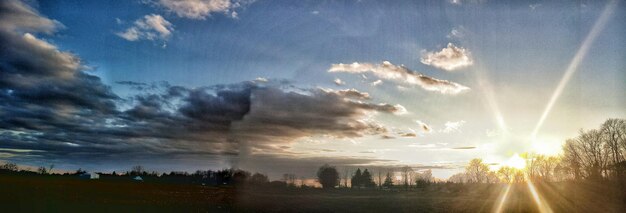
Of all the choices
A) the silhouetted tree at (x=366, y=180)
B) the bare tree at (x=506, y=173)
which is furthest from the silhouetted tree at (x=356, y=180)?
the bare tree at (x=506, y=173)

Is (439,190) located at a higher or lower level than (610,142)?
lower

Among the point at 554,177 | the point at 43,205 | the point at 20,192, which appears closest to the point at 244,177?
the point at 20,192

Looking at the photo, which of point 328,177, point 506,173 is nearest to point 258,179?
point 328,177

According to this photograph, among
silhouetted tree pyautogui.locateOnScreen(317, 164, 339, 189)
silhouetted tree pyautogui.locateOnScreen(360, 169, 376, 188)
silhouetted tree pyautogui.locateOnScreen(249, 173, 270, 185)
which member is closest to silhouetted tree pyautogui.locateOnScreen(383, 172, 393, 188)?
silhouetted tree pyautogui.locateOnScreen(360, 169, 376, 188)

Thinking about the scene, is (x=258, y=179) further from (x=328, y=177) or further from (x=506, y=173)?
(x=506, y=173)

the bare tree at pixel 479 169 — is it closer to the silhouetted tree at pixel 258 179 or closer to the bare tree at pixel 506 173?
the bare tree at pixel 506 173

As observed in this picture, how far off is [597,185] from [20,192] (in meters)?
84.5

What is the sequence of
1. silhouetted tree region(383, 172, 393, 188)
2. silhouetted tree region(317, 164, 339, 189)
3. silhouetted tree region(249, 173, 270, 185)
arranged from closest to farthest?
silhouetted tree region(249, 173, 270, 185) → silhouetted tree region(317, 164, 339, 189) → silhouetted tree region(383, 172, 393, 188)

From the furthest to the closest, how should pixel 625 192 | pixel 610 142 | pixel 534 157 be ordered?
1. pixel 534 157
2. pixel 610 142
3. pixel 625 192

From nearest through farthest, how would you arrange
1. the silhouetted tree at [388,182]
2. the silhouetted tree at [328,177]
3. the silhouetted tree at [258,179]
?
1. the silhouetted tree at [258,179]
2. the silhouetted tree at [328,177]
3. the silhouetted tree at [388,182]

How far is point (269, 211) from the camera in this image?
165 feet

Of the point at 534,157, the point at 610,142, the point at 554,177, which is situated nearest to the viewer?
the point at 610,142

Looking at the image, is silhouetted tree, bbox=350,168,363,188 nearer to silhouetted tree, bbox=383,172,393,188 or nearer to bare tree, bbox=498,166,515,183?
silhouetted tree, bbox=383,172,393,188

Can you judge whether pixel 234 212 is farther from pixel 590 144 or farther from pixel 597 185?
pixel 590 144
